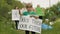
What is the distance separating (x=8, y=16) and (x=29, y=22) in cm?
780

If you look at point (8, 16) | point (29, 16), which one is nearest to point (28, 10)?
point (29, 16)

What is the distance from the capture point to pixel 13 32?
8.96 m

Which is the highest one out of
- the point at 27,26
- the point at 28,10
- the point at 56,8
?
the point at 28,10

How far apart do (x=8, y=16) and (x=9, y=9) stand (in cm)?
91

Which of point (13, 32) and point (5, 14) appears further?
point (5, 14)

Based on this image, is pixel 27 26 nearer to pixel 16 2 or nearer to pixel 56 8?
pixel 16 2

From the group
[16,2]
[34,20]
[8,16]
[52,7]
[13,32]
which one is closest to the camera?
[34,20]

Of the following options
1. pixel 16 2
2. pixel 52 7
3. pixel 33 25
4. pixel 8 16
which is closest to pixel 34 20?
pixel 33 25

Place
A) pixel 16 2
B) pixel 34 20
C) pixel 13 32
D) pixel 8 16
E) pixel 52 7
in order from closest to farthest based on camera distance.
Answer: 1. pixel 34 20
2. pixel 13 32
3. pixel 8 16
4. pixel 16 2
5. pixel 52 7

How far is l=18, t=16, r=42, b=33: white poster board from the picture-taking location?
5.72m

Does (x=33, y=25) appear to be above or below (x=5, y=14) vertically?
above

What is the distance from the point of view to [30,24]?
19.2ft

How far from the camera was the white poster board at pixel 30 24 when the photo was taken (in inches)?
225

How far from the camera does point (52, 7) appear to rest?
1861cm
